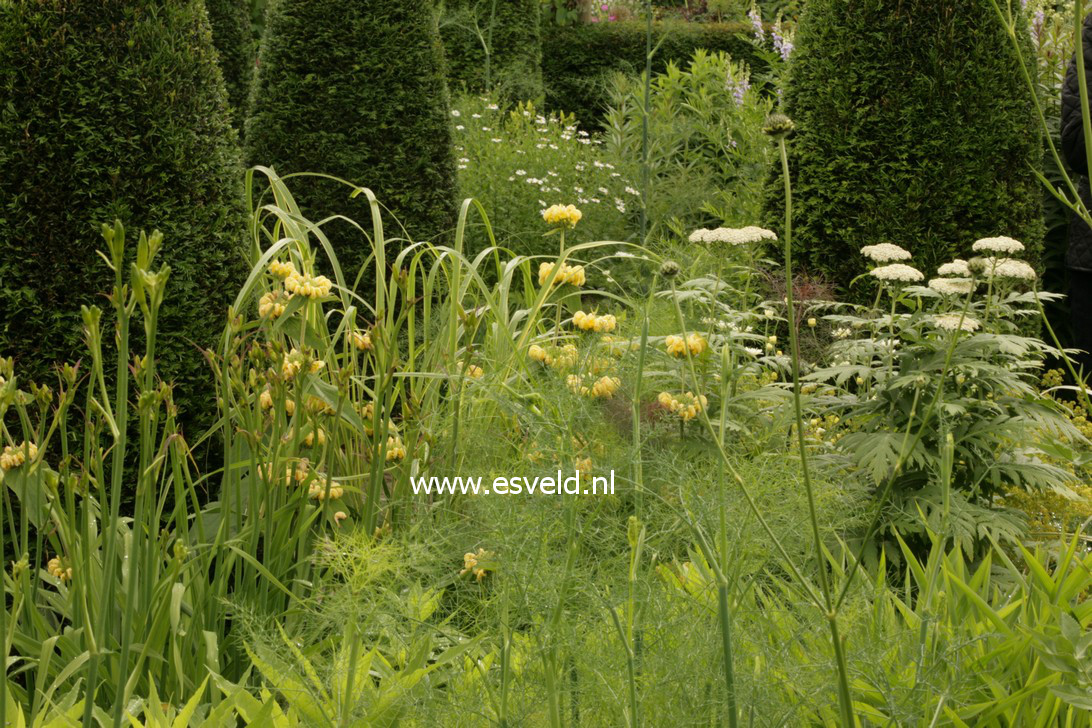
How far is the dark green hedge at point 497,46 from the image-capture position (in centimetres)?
891

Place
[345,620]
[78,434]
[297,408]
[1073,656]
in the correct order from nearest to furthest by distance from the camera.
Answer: [1073,656]
[345,620]
[297,408]
[78,434]

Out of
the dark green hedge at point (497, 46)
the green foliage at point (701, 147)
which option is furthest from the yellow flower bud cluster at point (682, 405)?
the dark green hedge at point (497, 46)

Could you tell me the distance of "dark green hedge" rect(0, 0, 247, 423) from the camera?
3037 millimetres

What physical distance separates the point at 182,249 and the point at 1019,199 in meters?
3.30

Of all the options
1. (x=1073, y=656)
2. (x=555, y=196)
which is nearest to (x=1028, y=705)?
(x=1073, y=656)

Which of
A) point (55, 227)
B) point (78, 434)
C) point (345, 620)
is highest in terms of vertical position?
point (55, 227)

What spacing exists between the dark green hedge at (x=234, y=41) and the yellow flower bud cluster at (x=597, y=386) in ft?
20.2

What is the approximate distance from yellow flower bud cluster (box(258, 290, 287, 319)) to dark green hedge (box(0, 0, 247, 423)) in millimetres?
813

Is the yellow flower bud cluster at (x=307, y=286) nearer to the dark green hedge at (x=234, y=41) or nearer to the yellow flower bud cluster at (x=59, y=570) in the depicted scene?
the yellow flower bud cluster at (x=59, y=570)

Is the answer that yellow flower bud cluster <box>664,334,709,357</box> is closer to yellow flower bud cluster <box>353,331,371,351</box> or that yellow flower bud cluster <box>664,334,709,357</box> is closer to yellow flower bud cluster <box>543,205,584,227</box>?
yellow flower bud cluster <box>543,205,584,227</box>

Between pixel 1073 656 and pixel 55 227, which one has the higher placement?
pixel 55 227

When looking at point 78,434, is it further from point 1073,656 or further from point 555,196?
point 555,196

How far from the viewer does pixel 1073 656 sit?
1414mm

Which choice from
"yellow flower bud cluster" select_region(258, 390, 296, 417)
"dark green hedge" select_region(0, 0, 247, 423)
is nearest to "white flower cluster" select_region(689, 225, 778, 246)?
"yellow flower bud cluster" select_region(258, 390, 296, 417)
